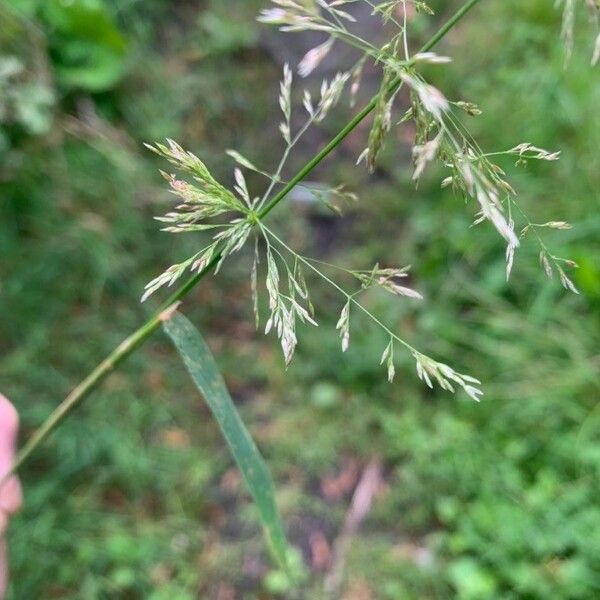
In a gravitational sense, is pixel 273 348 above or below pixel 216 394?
below

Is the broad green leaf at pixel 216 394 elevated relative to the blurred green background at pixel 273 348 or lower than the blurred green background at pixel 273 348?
elevated

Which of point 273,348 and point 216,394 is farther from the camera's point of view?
point 273,348

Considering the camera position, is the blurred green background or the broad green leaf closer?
the broad green leaf

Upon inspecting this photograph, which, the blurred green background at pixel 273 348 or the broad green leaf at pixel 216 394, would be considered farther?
the blurred green background at pixel 273 348

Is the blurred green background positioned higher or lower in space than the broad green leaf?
lower

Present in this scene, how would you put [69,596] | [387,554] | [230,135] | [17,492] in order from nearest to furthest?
[17,492] < [69,596] < [387,554] < [230,135]

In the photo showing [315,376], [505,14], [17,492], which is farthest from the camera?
[505,14]

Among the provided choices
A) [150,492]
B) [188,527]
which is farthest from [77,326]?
[188,527]

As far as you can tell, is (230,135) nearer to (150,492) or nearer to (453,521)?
(150,492)
